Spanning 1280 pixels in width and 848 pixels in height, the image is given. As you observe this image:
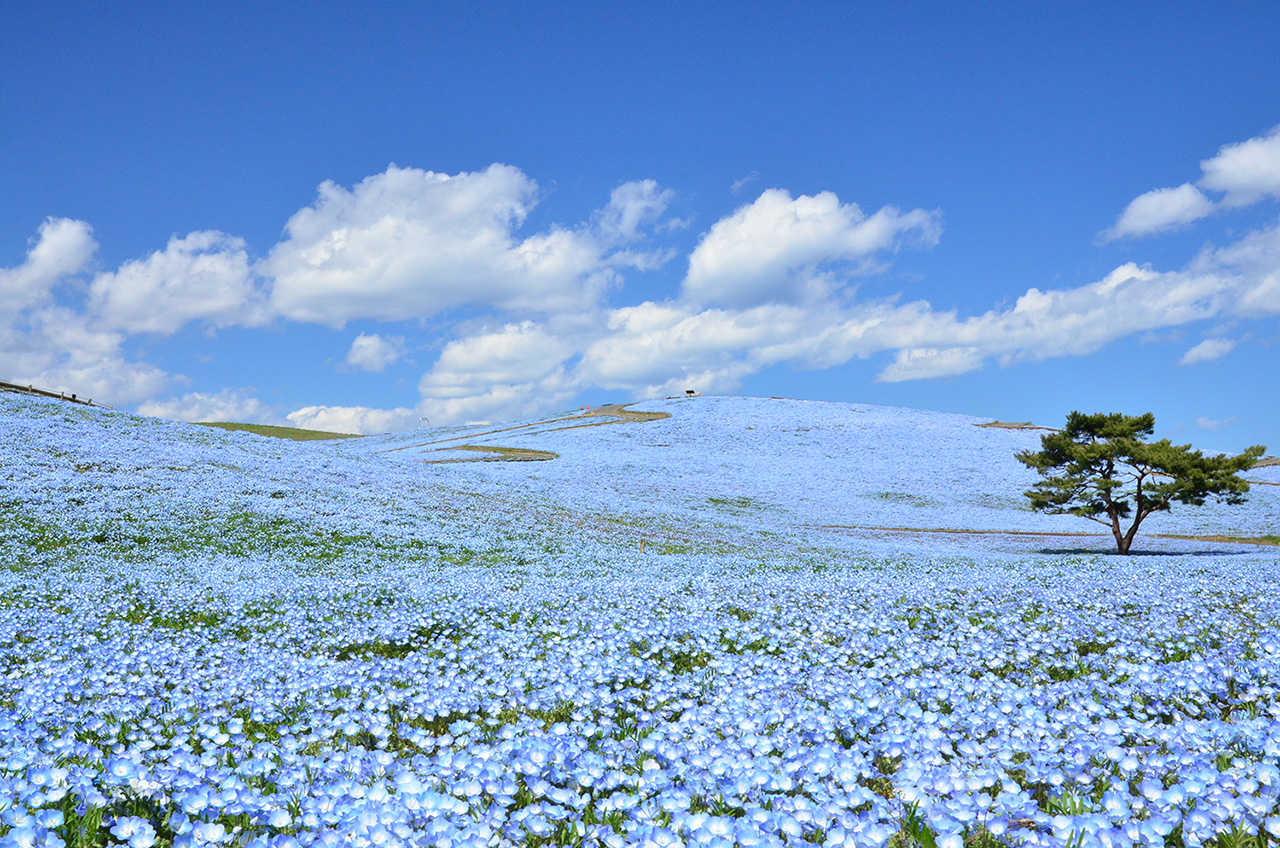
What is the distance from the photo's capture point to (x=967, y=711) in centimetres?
648

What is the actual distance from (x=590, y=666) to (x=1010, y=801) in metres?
4.69

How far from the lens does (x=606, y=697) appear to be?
7047 millimetres

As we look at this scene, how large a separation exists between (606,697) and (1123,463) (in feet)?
115

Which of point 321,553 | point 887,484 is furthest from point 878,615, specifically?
point 887,484

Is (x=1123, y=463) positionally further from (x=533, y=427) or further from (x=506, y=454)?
(x=533, y=427)

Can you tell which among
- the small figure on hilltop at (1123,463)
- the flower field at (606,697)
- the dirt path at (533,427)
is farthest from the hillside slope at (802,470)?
the flower field at (606,697)

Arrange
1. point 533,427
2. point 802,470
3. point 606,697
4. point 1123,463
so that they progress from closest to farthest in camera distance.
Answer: point 606,697
point 1123,463
point 802,470
point 533,427

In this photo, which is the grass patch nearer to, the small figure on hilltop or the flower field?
the flower field

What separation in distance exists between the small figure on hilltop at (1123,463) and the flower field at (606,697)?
12.2m

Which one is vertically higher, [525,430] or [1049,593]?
[525,430]

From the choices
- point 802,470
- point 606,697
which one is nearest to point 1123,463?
point 802,470

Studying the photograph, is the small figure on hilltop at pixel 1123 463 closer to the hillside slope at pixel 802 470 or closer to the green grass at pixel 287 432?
the hillside slope at pixel 802 470

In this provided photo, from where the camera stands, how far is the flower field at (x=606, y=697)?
14.5 feet

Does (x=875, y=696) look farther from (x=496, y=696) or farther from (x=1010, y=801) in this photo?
(x=496, y=696)
